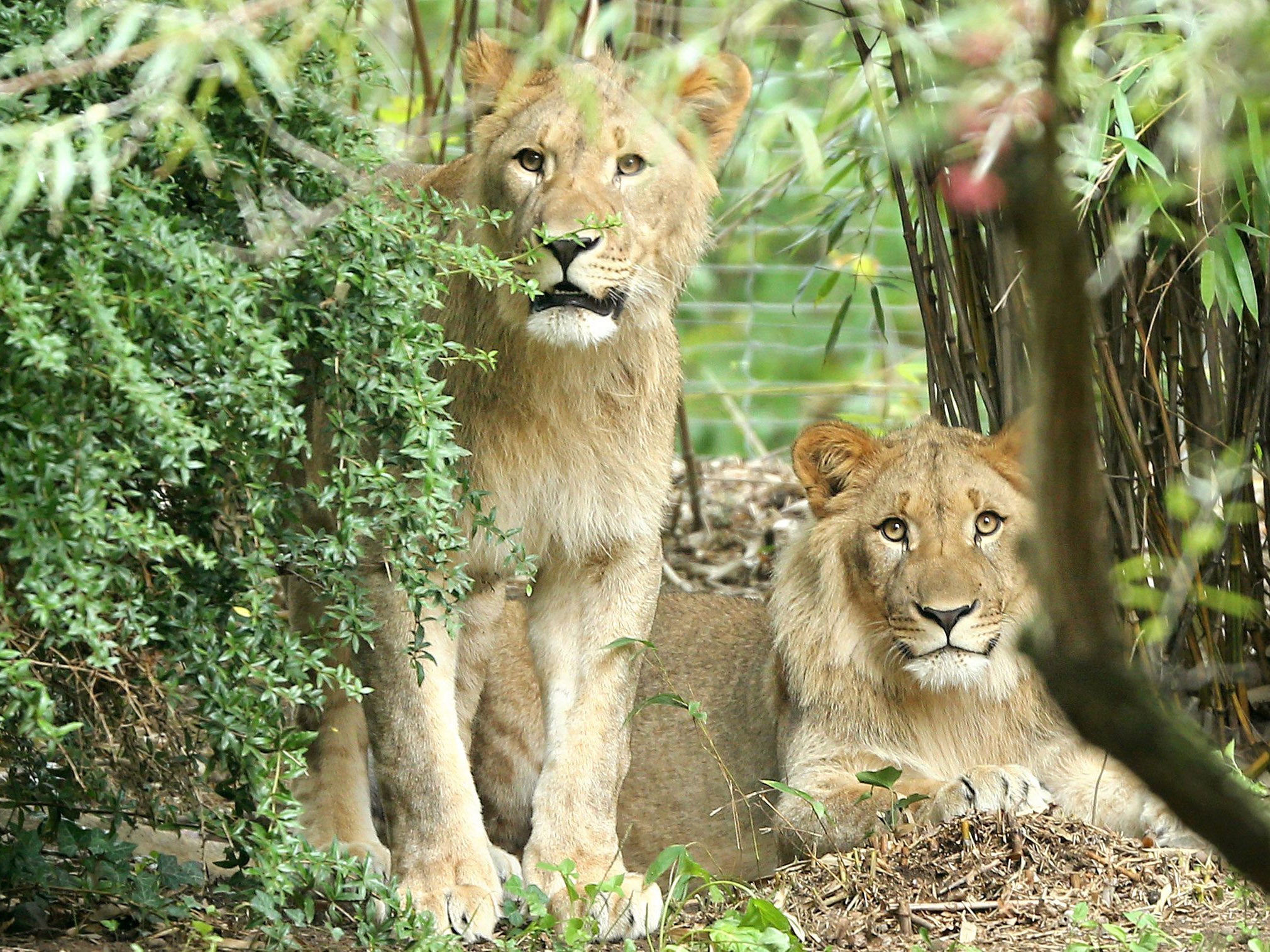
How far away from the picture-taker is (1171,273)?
12.4 ft

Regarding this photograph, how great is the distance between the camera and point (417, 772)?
3.38 metres

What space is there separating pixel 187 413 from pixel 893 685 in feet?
6.28

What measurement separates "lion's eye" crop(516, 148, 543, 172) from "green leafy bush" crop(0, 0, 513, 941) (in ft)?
1.37

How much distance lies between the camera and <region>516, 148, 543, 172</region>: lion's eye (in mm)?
3439

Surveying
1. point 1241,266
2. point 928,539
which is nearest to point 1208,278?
point 1241,266

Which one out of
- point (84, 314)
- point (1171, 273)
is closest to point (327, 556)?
point (84, 314)

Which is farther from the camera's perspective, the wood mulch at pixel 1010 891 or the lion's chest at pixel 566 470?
the lion's chest at pixel 566 470

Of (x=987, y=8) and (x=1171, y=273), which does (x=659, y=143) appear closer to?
(x=1171, y=273)

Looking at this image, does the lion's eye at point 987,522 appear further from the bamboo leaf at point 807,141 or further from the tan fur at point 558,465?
the bamboo leaf at point 807,141

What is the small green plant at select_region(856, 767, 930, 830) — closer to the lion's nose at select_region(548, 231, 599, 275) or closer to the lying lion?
the lying lion

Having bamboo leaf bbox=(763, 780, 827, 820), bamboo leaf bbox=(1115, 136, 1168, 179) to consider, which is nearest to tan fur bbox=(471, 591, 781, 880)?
bamboo leaf bbox=(763, 780, 827, 820)

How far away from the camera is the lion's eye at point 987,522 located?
12.2ft

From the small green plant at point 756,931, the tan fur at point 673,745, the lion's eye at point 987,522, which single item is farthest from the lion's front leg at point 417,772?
the lion's eye at point 987,522

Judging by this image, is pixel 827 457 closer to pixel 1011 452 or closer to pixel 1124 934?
pixel 1011 452
